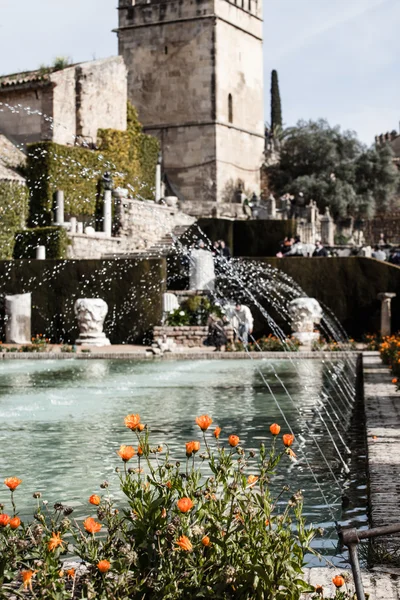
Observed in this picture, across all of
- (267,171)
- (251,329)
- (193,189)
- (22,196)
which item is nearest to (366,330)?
(251,329)

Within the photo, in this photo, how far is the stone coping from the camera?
21453 millimetres

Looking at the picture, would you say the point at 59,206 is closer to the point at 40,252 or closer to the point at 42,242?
the point at 42,242

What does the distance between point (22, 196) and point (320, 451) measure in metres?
28.3

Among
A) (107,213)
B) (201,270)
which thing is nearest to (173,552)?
(201,270)

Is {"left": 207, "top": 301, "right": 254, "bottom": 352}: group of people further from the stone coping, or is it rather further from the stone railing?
the stone coping

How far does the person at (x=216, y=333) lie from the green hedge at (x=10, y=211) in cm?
1023

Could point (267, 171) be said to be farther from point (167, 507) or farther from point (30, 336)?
point (167, 507)

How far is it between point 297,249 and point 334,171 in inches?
1045

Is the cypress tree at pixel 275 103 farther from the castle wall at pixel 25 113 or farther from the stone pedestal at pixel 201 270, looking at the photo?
the stone pedestal at pixel 201 270

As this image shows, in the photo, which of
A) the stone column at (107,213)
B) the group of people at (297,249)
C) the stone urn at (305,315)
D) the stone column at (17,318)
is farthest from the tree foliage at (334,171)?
the stone column at (17,318)

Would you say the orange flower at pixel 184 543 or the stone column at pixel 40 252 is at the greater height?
the stone column at pixel 40 252

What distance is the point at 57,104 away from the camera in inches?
1630

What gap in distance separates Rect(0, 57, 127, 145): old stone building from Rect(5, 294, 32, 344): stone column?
1613 cm

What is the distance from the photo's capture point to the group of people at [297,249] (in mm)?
30258
